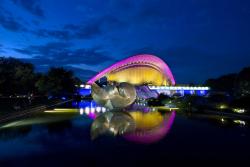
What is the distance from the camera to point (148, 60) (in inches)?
2731

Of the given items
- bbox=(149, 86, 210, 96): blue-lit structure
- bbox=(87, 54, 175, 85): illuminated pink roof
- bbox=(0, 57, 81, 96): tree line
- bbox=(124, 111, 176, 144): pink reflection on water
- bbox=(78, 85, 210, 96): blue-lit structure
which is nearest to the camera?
bbox=(124, 111, 176, 144): pink reflection on water

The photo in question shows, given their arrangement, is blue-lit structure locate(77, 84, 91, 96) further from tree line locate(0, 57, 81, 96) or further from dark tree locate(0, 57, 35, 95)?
dark tree locate(0, 57, 35, 95)

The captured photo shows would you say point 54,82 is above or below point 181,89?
above

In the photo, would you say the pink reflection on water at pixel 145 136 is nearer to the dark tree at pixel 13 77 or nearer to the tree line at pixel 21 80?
the tree line at pixel 21 80

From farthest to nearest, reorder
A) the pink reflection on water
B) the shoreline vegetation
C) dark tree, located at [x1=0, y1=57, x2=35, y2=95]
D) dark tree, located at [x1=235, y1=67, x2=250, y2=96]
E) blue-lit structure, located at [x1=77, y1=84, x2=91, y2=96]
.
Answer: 1. blue-lit structure, located at [x1=77, y1=84, x2=91, y2=96]
2. dark tree, located at [x1=235, y1=67, x2=250, y2=96]
3. dark tree, located at [x1=0, y1=57, x2=35, y2=95]
4. the shoreline vegetation
5. the pink reflection on water

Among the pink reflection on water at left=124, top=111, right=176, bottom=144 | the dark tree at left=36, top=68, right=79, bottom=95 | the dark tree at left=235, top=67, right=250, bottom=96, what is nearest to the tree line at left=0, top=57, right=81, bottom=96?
the dark tree at left=36, top=68, right=79, bottom=95

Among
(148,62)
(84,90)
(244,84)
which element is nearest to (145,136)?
(244,84)

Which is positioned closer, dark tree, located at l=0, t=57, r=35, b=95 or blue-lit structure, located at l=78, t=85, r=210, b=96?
dark tree, located at l=0, t=57, r=35, b=95

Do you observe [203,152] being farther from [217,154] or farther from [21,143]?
[21,143]

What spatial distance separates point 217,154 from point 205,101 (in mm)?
19141

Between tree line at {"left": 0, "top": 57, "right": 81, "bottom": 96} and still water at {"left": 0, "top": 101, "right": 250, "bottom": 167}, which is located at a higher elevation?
tree line at {"left": 0, "top": 57, "right": 81, "bottom": 96}

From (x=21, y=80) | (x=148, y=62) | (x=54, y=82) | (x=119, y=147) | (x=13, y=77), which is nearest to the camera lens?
(x=119, y=147)

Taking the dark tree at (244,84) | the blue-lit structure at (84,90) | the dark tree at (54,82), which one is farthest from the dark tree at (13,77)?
the blue-lit structure at (84,90)

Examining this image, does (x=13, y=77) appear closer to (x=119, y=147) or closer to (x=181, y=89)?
(x=119, y=147)
